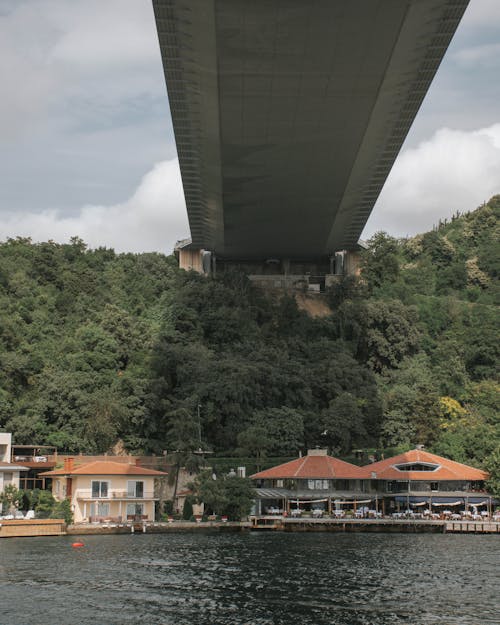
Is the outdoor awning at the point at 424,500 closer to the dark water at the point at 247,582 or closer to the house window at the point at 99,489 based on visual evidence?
the dark water at the point at 247,582

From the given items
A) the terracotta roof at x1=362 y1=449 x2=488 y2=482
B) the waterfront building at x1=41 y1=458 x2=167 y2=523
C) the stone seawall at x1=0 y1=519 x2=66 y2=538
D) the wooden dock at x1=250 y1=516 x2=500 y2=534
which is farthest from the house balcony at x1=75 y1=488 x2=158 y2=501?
the terracotta roof at x1=362 y1=449 x2=488 y2=482

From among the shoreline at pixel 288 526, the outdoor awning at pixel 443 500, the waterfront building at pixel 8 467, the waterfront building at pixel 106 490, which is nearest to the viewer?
the shoreline at pixel 288 526

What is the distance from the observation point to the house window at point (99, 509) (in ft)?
144

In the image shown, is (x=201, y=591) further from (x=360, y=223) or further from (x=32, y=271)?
(x=32, y=271)

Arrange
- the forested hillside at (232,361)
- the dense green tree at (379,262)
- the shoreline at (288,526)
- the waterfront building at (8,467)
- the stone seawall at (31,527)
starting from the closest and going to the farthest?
the stone seawall at (31,527) < the shoreline at (288,526) < the waterfront building at (8,467) < the forested hillside at (232,361) < the dense green tree at (379,262)

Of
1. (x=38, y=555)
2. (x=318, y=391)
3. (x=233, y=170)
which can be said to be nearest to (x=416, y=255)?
(x=318, y=391)

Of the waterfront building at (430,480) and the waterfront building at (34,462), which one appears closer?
the waterfront building at (430,480)

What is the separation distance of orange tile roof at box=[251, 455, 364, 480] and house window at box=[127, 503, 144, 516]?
18.4ft

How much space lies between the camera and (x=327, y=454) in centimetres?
5012

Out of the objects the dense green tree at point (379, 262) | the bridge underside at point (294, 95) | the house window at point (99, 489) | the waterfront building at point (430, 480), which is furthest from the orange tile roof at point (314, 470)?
the dense green tree at point (379, 262)

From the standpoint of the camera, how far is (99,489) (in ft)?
144

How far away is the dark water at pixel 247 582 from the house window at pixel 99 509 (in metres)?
6.18

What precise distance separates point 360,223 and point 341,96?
64.0ft

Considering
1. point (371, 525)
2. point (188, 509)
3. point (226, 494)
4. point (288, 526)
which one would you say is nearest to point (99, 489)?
point (188, 509)
